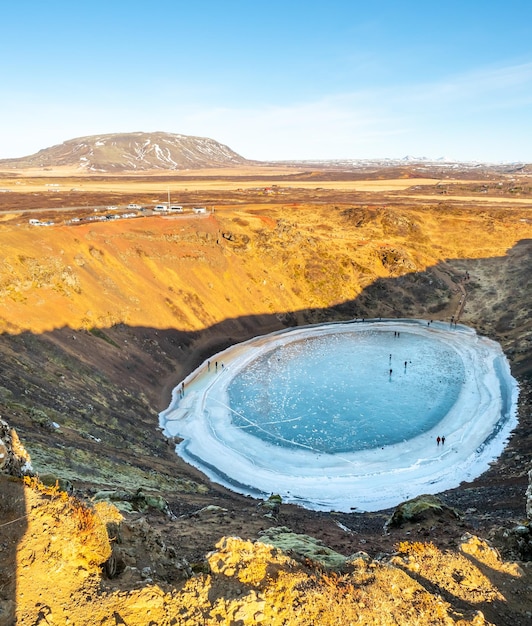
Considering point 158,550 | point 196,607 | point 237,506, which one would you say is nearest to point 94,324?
point 237,506

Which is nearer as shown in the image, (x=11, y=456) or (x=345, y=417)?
(x=11, y=456)

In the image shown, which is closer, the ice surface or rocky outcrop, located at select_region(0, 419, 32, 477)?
rocky outcrop, located at select_region(0, 419, 32, 477)

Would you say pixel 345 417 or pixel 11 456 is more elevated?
pixel 11 456

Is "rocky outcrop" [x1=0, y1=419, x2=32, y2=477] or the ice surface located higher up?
"rocky outcrop" [x1=0, y1=419, x2=32, y2=477]

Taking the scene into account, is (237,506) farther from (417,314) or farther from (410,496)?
(417,314)
